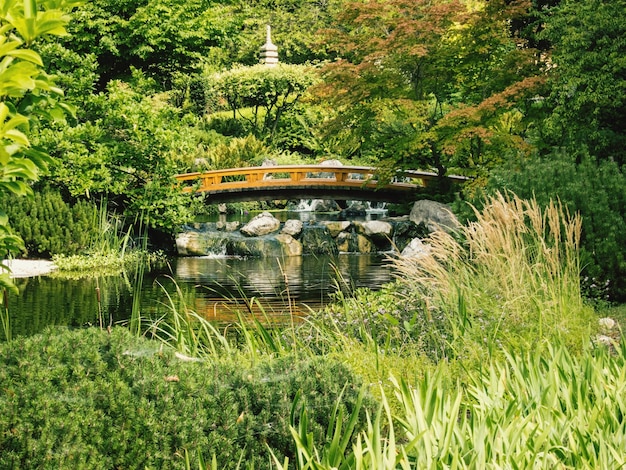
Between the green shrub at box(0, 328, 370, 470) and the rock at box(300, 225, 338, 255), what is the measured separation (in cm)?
1306

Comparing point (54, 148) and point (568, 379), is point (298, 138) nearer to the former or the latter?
point (54, 148)

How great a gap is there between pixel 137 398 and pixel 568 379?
1.73 meters

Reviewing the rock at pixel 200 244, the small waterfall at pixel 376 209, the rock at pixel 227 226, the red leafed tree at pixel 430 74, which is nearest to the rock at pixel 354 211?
the small waterfall at pixel 376 209

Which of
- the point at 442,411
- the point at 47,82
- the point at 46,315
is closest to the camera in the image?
the point at 47,82

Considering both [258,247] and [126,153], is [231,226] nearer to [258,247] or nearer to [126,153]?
[258,247]

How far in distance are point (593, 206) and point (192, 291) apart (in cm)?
584

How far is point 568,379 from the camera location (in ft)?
10.5

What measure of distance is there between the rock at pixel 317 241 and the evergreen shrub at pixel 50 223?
478 centimetres

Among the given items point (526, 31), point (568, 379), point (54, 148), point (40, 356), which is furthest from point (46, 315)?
point (526, 31)

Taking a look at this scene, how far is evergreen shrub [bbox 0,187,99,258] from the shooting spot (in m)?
13.3

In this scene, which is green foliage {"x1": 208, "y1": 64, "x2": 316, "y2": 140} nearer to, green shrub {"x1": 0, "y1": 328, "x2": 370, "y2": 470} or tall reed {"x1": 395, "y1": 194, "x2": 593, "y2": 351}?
tall reed {"x1": 395, "y1": 194, "x2": 593, "y2": 351}

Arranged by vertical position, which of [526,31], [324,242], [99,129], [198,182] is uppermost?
[526,31]

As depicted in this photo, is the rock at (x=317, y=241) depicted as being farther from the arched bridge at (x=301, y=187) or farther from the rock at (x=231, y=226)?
the arched bridge at (x=301, y=187)

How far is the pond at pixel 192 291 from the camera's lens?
910 centimetres
